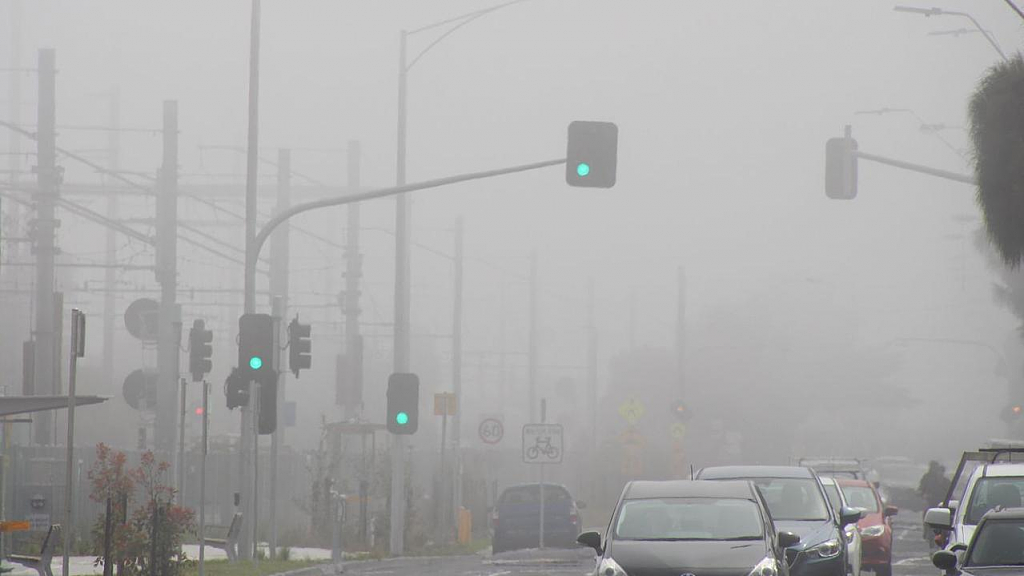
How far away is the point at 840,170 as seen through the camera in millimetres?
27969

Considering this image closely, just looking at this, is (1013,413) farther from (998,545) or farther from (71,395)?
(71,395)

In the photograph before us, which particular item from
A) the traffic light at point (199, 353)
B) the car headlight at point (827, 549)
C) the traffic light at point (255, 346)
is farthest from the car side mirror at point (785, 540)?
the traffic light at point (199, 353)

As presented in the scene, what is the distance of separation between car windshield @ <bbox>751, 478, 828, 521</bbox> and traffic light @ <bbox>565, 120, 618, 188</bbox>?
6041mm

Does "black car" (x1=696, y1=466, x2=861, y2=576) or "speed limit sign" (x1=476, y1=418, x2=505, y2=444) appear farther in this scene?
"speed limit sign" (x1=476, y1=418, x2=505, y2=444)

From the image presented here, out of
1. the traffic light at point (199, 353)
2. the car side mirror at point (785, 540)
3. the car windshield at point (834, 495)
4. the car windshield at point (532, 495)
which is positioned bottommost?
the car windshield at point (532, 495)

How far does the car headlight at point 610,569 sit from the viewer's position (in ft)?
47.8

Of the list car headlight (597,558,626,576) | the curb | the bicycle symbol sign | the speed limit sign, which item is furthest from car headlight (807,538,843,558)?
the speed limit sign

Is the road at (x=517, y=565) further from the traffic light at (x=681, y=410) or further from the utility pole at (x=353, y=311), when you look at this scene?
the traffic light at (x=681, y=410)

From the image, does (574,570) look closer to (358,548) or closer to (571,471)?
(358,548)

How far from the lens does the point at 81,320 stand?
15.7 metres

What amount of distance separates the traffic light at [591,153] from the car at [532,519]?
981 centimetres

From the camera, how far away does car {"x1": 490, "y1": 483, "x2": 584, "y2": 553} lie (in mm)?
34156

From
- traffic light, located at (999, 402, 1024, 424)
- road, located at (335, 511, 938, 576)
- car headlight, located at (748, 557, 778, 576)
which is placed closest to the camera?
car headlight, located at (748, 557, 778, 576)

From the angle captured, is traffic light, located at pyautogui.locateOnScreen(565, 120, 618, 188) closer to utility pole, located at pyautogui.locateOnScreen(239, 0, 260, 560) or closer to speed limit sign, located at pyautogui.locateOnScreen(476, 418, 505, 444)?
utility pole, located at pyautogui.locateOnScreen(239, 0, 260, 560)
